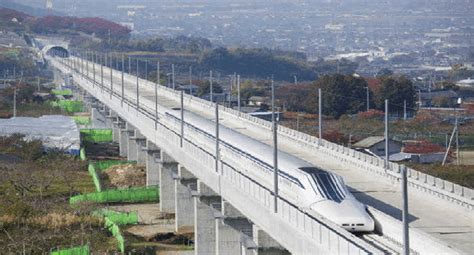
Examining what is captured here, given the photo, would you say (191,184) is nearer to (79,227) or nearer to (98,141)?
(79,227)

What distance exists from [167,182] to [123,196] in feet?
6.00

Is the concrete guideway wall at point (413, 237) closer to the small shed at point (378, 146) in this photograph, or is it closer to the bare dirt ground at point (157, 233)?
the bare dirt ground at point (157, 233)

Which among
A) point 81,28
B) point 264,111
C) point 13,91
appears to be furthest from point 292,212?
point 81,28

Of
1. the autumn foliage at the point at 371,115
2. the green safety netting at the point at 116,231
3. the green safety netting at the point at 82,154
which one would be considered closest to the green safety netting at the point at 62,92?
the autumn foliage at the point at 371,115

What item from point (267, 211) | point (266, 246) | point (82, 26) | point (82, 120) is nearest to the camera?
point (267, 211)

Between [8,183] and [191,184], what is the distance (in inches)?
452

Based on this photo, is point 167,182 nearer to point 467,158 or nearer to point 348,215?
point 467,158

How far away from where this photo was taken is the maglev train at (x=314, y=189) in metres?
22.3

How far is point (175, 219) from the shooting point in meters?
41.2

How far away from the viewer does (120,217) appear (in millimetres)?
40250

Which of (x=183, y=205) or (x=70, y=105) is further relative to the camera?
(x=70, y=105)

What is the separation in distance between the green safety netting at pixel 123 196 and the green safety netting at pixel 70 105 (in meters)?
36.6

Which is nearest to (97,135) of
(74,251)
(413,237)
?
(74,251)

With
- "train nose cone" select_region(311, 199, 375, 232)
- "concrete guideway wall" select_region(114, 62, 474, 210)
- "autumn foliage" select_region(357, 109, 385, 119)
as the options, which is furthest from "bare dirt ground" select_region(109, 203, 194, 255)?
"autumn foliage" select_region(357, 109, 385, 119)
